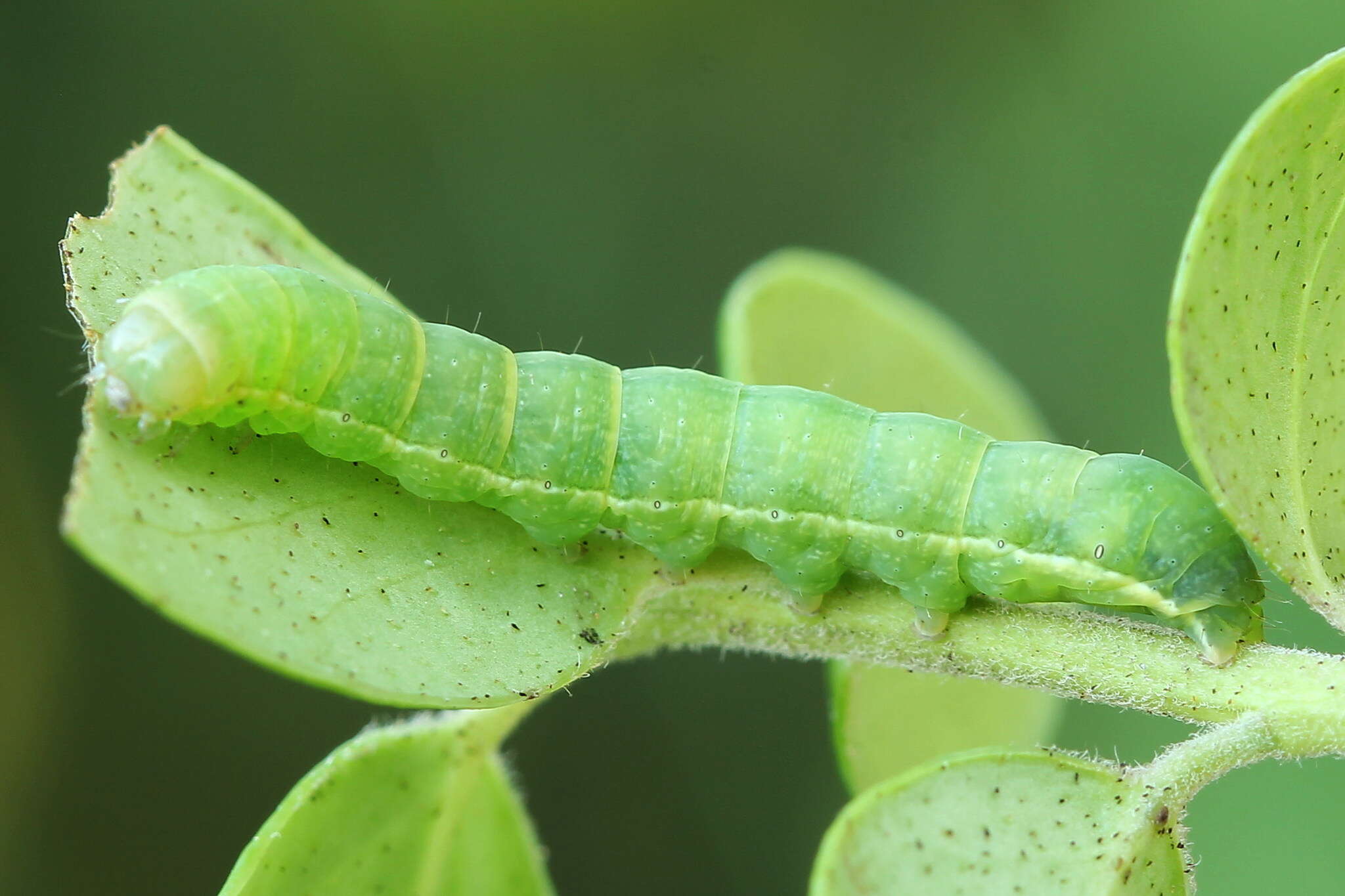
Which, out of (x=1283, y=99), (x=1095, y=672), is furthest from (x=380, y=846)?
(x=1283, y=99)

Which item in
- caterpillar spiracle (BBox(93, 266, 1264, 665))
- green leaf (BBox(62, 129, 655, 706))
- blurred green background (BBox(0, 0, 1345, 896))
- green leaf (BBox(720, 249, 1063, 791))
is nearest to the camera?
green leaf (BBox(62, 129, 655, 706))

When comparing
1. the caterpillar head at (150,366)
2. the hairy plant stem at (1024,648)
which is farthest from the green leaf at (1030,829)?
the caterpillar head at (150,366)

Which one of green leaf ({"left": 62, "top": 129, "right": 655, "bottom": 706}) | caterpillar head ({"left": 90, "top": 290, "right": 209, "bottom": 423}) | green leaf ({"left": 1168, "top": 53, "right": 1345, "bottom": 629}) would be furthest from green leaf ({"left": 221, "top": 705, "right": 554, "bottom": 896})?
green leaf ({"left": 1168, "top": 53, "right": 1345, "bottom": 629})

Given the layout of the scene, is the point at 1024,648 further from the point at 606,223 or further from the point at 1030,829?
the point at 606,223

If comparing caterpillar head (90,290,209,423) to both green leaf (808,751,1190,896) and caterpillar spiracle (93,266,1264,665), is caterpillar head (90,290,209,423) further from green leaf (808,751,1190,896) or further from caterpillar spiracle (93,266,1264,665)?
green leaf (808,751,1190,896)

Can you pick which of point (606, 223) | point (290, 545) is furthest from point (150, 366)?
point (606, 223)

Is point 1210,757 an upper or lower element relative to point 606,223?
lower
